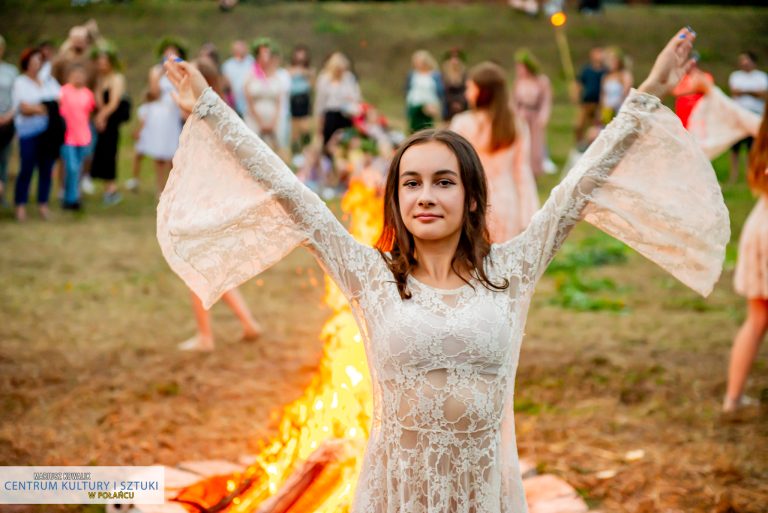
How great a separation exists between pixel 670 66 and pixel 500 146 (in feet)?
11.0

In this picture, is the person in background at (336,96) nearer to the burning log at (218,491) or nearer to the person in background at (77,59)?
the person in background at (77,59)

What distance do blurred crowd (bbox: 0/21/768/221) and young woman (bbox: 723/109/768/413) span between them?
204 inches

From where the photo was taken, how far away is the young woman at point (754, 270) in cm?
511

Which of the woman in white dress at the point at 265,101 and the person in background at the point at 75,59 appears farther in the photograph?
the woman in white dress at the point at 265,101

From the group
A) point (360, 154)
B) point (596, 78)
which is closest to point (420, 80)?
point (360, 154)

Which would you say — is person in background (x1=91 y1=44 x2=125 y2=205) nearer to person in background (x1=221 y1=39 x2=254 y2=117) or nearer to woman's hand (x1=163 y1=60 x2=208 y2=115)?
person in background (x1=221 y1=39 x2=254 y2=117)

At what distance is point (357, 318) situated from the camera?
2.90 metres

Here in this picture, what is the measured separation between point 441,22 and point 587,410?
2475 centimetres

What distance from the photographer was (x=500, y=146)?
6.32 meters

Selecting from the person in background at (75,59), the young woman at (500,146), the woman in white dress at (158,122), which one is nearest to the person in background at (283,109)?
the woman in white dress at (158,122)

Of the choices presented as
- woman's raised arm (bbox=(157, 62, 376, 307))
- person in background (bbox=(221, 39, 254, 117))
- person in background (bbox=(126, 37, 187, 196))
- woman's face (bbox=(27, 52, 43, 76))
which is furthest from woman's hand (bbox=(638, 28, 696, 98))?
person in background (bbox=(221, 39, 254, 117))

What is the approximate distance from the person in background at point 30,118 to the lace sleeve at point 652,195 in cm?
997

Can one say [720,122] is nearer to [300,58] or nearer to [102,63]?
[102,63]

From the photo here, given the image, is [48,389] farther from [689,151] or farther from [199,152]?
[689,151]
